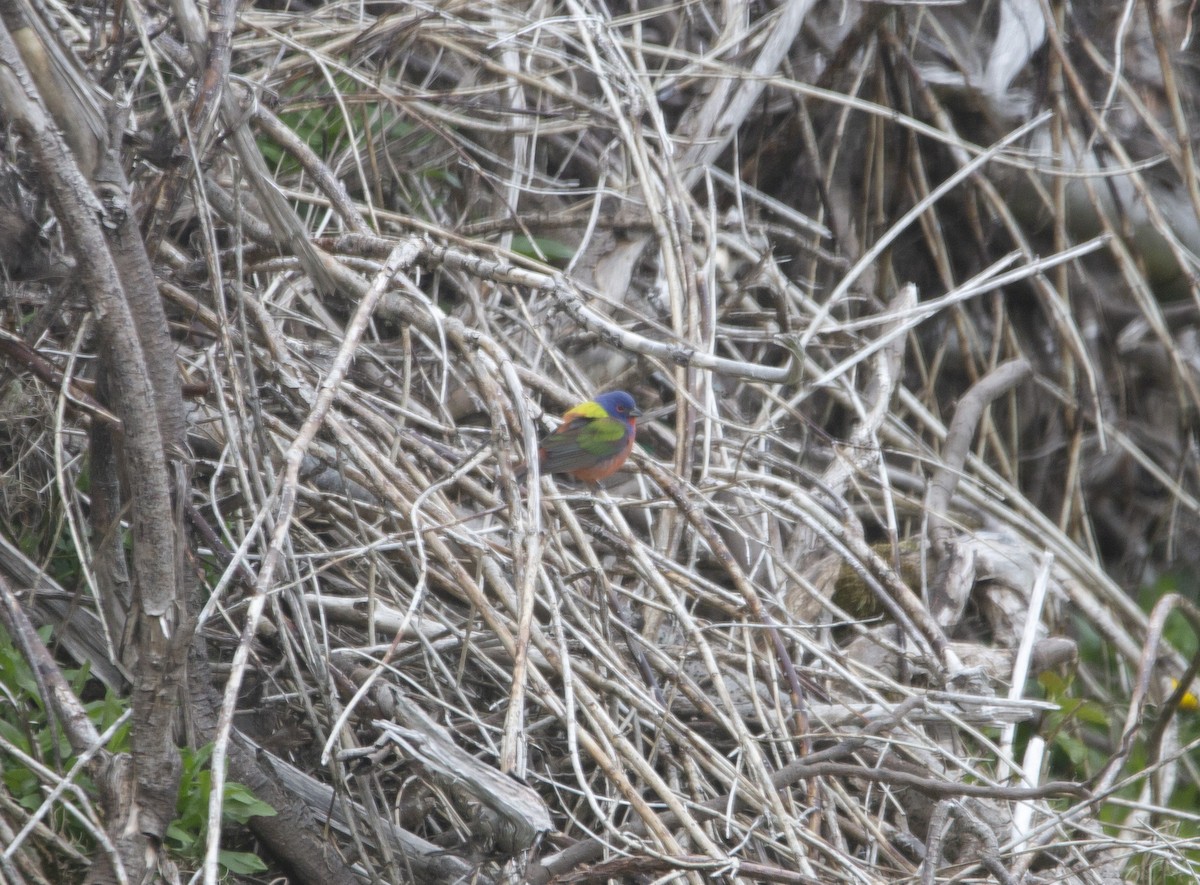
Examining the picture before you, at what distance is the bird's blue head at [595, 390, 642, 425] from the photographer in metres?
3.51

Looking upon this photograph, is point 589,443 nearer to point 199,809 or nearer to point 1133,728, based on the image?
point 199,809

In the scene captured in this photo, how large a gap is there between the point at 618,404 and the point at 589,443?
0.29 meters

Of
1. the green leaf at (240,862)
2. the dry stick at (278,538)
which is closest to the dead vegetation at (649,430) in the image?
the dry stick at (278,538)

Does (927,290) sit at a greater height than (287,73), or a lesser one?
lesser

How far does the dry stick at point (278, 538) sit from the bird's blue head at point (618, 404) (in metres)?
1.27

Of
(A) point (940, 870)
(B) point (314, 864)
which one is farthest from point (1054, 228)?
(B) point (314, 864)

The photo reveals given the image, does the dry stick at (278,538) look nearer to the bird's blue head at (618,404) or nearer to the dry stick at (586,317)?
the dry stick at (586,317)

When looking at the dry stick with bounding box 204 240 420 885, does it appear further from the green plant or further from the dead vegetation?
the green plant

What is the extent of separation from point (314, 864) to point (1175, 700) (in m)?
2.14

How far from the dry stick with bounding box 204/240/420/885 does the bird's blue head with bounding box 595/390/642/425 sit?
1274 millimetres

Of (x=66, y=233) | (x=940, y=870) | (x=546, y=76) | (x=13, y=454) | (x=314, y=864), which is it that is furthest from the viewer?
(x=546, y=76)

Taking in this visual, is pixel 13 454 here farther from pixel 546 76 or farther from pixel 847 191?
pixel 847 191

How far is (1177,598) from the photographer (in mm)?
3428

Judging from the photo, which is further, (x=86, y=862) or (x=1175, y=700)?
(x=1175, y=700)
